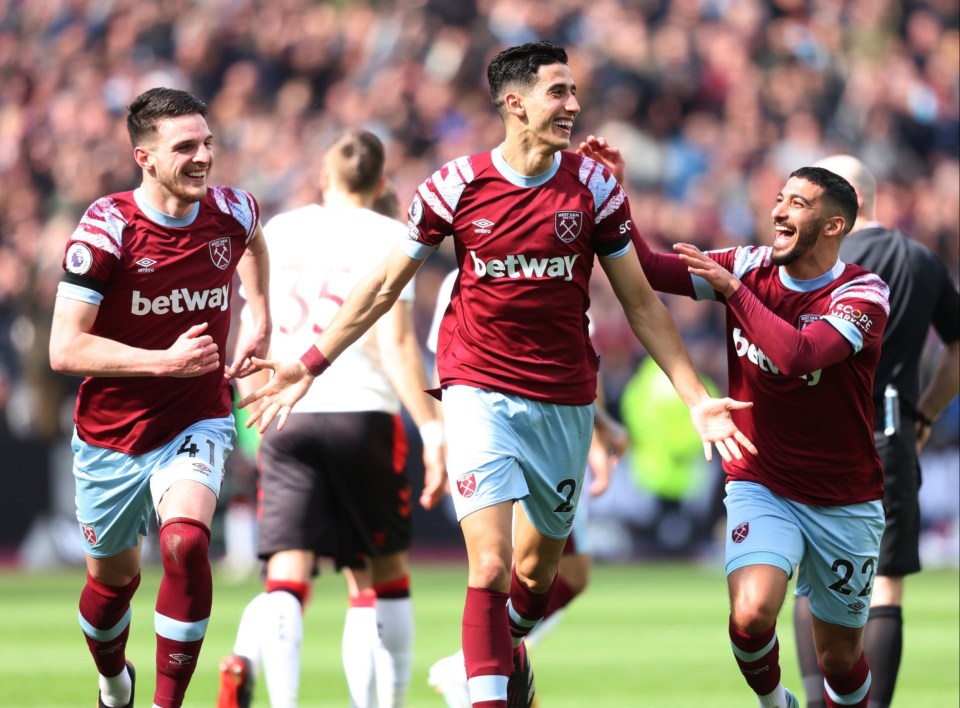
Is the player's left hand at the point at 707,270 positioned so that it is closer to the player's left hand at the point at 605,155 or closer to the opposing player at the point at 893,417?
the player's left hand at the point at 605,155

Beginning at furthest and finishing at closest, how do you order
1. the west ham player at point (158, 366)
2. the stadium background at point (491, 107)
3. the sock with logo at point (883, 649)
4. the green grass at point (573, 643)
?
1. the stadium background at point (491, 107)
2. the green grass at point (573, 643)
3. the sock with logo at point (883, 649)
4. the west ham player at point (158, 366)

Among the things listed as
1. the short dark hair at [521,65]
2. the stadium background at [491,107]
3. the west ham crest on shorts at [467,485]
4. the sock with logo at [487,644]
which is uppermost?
the stadium background at [491,107]

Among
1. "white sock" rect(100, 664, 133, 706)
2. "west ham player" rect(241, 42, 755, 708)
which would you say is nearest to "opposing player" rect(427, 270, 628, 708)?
"west ham player" rect(241, 42, 755, 708)

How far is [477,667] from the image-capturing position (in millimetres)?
6023

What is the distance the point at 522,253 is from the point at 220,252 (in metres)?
1.34

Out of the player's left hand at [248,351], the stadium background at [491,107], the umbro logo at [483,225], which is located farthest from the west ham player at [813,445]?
the stadium background at [491,107]

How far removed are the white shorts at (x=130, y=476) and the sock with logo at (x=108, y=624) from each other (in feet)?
0.60

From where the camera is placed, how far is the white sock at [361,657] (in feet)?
25.2

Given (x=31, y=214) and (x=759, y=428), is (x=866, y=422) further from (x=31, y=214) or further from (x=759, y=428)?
(x=31, y=214)

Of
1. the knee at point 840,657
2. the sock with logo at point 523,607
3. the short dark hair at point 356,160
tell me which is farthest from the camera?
the short dark hair at point 356,160

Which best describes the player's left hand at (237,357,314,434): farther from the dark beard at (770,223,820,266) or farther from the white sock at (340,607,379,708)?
the dark beard at (770,223,820,266)

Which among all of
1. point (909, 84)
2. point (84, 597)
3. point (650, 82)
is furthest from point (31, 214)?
point (84, 597)

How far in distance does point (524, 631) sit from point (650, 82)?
50.7ft

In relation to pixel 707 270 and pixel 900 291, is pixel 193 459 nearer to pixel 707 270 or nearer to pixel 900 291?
pixel 707 270
